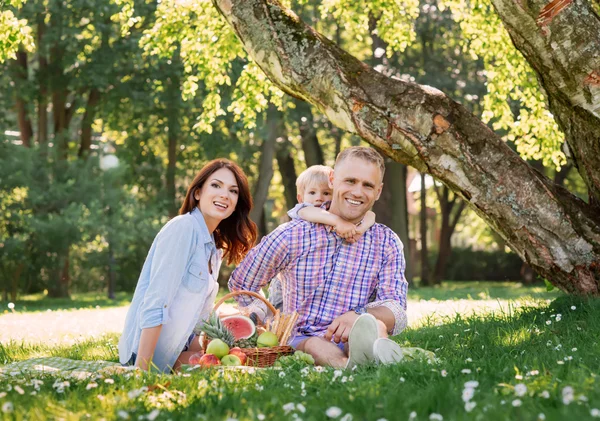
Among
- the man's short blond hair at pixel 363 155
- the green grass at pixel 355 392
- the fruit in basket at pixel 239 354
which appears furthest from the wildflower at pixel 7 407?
the man's short blond hair at pixel 363 155

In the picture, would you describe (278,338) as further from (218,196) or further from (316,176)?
(316,176)

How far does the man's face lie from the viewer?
5.53 metres

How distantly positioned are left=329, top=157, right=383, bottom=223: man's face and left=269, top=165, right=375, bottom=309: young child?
3.8 inches

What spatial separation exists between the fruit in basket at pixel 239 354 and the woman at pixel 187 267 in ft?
1.19

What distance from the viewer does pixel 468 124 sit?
21.5 feet

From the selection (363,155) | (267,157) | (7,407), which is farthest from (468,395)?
(267,157)

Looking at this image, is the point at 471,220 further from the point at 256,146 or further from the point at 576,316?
the point at 576,316

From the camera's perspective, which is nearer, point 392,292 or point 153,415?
point 153,415

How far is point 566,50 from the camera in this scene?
6176 millimetres

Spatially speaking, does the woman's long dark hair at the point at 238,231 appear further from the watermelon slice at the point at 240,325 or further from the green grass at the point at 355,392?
the green grass at the point at 355,392

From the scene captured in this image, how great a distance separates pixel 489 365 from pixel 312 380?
97 cm

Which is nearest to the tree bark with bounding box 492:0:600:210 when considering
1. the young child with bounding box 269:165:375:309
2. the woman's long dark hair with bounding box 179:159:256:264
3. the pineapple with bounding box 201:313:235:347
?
the young child with bounding box 269:165:375:309

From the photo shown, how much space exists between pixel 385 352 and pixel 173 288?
1476mm

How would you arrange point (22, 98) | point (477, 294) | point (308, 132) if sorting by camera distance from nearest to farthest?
point (477, 294) < point (308, 132) < point (22, 98)
